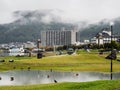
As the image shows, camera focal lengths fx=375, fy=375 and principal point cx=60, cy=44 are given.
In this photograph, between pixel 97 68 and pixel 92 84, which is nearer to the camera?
pixel 92 84

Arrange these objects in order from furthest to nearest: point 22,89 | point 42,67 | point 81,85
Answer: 1. point 42,67
2. point 22,89
3. point 81,85

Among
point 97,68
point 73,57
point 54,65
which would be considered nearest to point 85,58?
point 73,57

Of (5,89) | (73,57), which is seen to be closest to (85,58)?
(73,57)

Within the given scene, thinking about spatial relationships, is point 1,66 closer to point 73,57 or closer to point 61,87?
point 73,57

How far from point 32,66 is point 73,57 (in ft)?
97.3

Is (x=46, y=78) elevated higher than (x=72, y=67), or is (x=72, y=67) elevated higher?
(x=72, y=67)

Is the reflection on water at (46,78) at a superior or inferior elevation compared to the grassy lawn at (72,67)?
inferior

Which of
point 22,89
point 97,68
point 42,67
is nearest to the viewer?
point 22,89

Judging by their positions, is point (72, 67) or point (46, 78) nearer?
point (46, 78)

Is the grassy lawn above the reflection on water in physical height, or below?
above

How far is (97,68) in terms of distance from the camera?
11288cm

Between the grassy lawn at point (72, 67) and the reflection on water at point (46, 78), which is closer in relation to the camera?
the grassy lawn at point (72, 67)

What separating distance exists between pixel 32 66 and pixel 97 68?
78.9 feet

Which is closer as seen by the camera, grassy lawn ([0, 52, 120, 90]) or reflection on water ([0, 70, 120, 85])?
grassy lawn ([0, 52, 120, 90])
